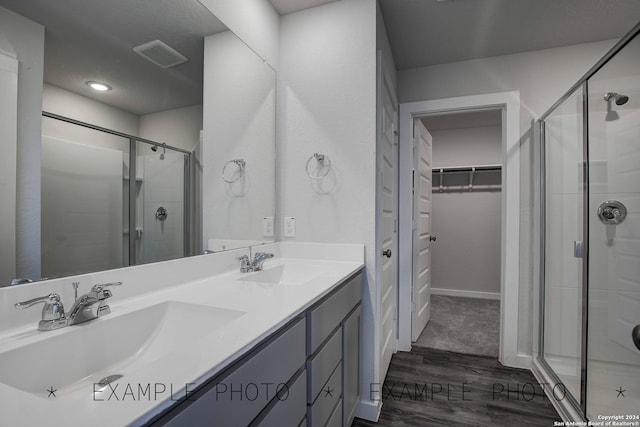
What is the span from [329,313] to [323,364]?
179mm

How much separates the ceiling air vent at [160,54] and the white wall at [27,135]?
31 cm

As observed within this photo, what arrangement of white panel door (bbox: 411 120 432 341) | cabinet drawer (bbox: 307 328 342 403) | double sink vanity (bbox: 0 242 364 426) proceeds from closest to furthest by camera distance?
double sink vanity (bbox: 0 242 364 426)
cabinet drawer (bbox: 307 328 342 403)
white panel door (bbox: 411 120 432 341)

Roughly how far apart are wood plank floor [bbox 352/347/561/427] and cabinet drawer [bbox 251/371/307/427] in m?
0.93

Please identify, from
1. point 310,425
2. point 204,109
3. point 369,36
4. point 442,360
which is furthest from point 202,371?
point 442,360

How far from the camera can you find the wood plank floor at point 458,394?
164 cm

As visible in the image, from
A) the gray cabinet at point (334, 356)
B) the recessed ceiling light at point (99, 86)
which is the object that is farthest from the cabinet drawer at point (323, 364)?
the recessed ceiling light at point (99, 86)

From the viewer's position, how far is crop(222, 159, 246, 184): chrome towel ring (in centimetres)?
150

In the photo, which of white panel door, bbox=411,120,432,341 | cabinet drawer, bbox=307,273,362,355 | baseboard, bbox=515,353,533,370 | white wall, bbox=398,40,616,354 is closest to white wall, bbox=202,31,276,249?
cabinet drawer, bbox=307,273,362,355

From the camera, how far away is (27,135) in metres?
0.75

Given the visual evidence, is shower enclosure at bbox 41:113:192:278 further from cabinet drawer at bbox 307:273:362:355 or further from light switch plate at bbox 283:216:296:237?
light switch plate at bbox 283:216:296:237

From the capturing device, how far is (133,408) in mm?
421

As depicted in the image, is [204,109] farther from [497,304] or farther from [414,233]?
[497,304]

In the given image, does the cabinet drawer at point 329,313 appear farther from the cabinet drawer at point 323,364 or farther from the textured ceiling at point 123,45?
the textured ceiling at point 123,45

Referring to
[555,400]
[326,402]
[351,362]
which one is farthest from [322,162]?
[555,400]
